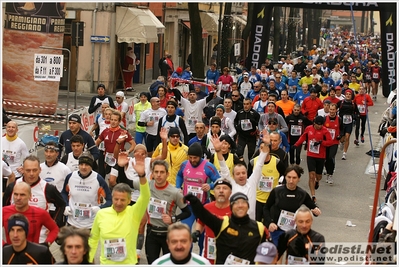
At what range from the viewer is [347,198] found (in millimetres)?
15875

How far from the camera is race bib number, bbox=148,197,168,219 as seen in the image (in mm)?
9336

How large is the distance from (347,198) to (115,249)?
28.0 ft

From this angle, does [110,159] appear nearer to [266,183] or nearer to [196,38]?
[266,183]

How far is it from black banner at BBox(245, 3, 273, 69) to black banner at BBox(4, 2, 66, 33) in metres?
5.21

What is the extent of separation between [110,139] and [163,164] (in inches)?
179

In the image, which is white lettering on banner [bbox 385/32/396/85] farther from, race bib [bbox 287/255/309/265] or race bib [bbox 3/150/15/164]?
race bib [bbox 287/255/309/265]

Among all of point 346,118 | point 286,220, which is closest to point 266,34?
point 346,118

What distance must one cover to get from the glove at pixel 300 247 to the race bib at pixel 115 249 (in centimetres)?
153

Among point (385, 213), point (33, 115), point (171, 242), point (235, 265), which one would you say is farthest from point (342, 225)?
point (33, 115)

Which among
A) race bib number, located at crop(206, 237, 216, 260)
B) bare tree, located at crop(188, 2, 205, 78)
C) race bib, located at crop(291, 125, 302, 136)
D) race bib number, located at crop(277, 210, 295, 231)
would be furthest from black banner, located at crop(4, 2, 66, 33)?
race bib number, located at crop(206, 237, 216, 260)

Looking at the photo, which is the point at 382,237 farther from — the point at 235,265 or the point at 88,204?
the point at 88,204

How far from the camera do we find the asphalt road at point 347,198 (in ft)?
42.7

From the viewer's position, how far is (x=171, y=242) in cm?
672

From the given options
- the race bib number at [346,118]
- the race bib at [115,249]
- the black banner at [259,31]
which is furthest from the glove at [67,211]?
the black banner at [259,31]
